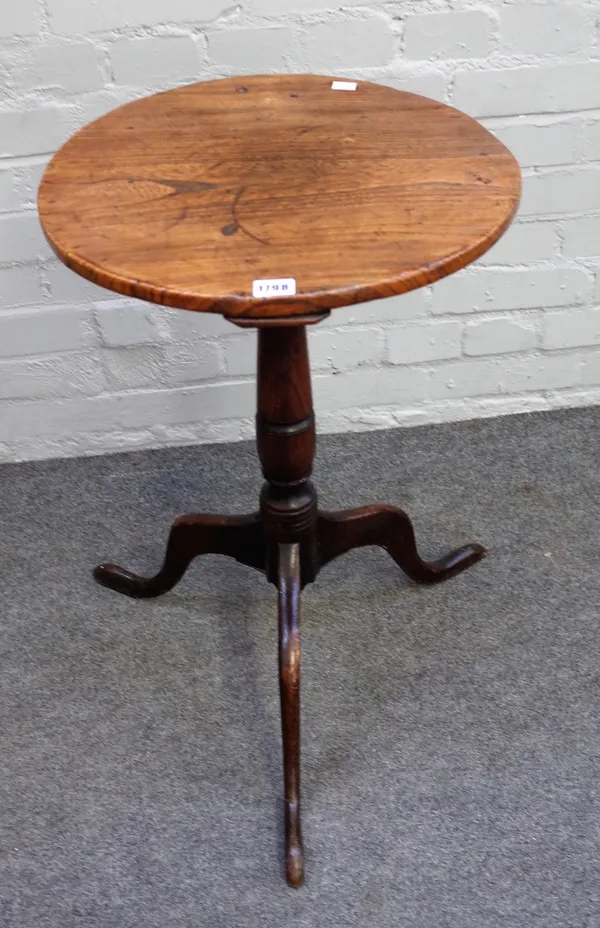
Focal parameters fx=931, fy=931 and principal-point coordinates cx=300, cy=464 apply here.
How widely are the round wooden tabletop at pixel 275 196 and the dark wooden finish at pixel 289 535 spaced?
0.16m

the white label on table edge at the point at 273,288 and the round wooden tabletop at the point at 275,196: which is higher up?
the round wooden tabletop at the point at 275,196

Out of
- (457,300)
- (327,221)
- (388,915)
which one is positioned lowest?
(388,915)

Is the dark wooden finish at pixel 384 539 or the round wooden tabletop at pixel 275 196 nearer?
the round wooden tabletop at pixel 275 196

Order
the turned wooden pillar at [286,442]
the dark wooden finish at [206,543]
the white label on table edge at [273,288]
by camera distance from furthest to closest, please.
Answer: the dark wooden finish at [206,543]
the turned wooden pillar at [286,442]
the white label on table edge at [273,288]

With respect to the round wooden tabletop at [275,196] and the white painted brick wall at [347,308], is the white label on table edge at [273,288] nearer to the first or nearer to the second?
the round wooden tabletop at [275,196]

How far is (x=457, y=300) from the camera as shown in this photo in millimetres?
1530

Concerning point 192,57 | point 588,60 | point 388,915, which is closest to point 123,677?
point 388,915

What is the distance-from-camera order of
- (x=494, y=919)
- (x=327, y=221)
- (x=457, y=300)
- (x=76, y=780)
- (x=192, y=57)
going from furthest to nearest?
(x=457, y=300)
(x=192, y=57)
(x=76, y=780)
(x=494, y=919)
(x=327, y=221)

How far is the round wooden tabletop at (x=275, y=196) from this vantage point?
77cm

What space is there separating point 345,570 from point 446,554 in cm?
16

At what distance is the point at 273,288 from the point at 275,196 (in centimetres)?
17

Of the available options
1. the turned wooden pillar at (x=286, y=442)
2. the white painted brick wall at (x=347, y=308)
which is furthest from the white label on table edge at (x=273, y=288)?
the white painted brick wall at (x=347, y=308)

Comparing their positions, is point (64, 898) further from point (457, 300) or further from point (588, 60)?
point (588, 60)

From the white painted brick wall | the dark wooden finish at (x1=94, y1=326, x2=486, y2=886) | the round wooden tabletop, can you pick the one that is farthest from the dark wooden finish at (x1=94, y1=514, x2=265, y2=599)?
the round wooden tabletop
